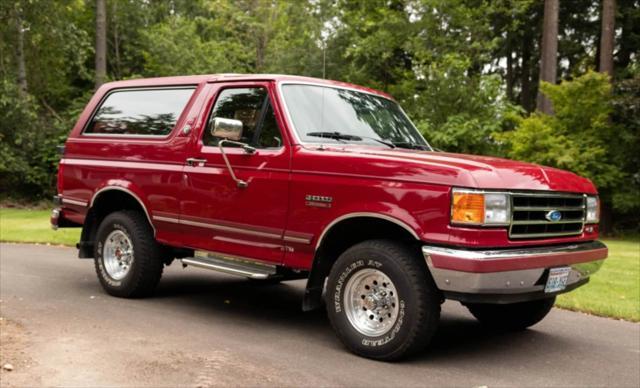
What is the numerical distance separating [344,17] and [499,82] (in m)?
8.17

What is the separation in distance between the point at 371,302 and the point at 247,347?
3.46 feet

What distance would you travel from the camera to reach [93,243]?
777 centimetres

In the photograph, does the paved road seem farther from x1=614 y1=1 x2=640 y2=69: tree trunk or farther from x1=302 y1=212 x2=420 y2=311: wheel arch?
x1=614 y1=1 x2=640 y2=69: tree trunk

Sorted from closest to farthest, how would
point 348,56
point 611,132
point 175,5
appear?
point 611,132
point 348,56
point 175,5

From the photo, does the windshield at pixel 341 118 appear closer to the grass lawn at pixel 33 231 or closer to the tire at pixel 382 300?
the tire at pixel 382 300

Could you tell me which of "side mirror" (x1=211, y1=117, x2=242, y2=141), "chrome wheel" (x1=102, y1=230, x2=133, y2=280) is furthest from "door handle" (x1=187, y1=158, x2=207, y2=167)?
"chrome wheel" (x1=102, y1=230, x2=133, y2=280)

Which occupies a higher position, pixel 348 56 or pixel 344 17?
pixel 344 17

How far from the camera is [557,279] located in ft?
17.0

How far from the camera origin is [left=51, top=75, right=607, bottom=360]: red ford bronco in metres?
4.83

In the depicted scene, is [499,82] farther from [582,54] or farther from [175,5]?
[175,5]

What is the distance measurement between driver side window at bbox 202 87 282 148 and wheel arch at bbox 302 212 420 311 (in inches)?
38.2

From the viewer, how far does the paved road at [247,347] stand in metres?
4.68

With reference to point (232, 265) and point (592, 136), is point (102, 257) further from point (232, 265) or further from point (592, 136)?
point (592, 136)

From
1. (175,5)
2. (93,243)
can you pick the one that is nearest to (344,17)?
(175,5)
